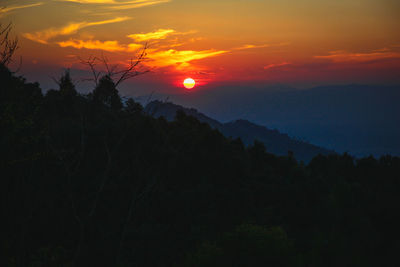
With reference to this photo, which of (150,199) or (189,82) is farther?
(150,199)

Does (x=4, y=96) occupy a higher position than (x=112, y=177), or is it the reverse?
(x=4, y=96)

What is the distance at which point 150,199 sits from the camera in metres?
23.3

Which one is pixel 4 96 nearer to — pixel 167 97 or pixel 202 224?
pixel 167 97

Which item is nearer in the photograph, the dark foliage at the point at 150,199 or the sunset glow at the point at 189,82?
the dark foliage at the point at 150,199

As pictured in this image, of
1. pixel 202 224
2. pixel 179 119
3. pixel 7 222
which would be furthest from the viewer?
pixel 179 119

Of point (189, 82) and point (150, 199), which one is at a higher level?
point (189, 82)

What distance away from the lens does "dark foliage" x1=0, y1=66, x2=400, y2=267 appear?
1046cm

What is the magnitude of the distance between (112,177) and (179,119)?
1466 cm

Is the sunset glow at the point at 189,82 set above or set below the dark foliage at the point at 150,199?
above

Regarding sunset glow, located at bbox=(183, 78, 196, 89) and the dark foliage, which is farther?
sunset glow, located at bbox=(183, 78, 196, 89)

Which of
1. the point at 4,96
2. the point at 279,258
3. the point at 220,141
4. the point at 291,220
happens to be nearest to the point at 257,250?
the point at 279,258

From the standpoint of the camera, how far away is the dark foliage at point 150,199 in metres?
10.5

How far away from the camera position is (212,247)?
1384 cm

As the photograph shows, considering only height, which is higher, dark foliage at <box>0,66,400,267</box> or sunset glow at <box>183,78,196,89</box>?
sunset glow at <box>183,78,196,89</box>
